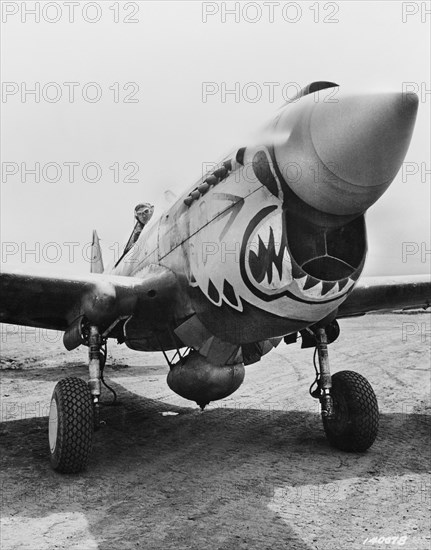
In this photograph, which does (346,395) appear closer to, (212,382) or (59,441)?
(212,382)

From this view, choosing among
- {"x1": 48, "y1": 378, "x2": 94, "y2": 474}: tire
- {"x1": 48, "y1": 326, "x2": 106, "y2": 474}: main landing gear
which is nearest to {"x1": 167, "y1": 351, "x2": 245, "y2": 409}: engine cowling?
{"x1": 48, "y1": 326, "x2": 106, "y2": 474}: main landing gear

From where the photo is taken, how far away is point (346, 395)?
5621 mm

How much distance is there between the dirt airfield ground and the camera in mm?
3418

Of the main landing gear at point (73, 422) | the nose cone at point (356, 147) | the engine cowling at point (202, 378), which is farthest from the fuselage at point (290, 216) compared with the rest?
the main landing gear at point (73, 422)

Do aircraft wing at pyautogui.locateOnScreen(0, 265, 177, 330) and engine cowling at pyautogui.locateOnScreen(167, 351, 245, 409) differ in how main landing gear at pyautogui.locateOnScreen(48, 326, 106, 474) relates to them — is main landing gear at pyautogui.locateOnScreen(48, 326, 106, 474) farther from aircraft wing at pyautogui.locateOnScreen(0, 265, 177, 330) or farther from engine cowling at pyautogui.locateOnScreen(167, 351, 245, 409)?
engine cowling at pyautogui.locateOnScreen(167, 351, 245, 409)

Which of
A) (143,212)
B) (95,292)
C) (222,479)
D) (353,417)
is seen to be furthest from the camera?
(143,212)

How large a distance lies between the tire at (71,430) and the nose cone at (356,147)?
9.41 feet

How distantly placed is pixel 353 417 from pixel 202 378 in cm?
165

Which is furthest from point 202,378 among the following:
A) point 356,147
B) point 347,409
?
point 356,147

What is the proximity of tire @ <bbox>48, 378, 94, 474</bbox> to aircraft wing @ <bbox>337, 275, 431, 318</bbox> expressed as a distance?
11.3 feet

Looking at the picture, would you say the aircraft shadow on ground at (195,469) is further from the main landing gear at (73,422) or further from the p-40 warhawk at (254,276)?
the p-40 warhawk at (254,276)

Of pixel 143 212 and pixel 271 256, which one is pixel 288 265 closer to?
pixel 271 256

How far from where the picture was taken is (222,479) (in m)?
4.55

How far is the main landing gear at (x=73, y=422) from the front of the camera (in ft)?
15.1
